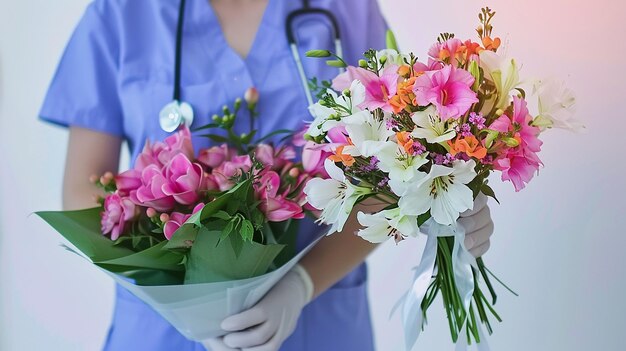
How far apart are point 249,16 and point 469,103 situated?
458mm

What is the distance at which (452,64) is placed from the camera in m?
0.57

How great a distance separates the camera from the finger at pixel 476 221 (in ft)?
2.19

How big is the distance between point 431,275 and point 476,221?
0.28 ft

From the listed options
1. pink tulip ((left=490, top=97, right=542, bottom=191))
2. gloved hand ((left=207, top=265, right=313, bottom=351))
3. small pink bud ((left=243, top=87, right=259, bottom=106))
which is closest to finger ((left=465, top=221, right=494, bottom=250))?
pink tulip ((left=490, top=97, right=542, bottom=191))

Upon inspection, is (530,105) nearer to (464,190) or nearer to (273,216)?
(464,190)

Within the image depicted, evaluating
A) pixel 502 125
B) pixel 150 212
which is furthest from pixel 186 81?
pixel 502 125

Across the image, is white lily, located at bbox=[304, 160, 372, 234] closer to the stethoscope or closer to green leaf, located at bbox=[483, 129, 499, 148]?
green leaf, located at bbox=[483, 129, 499, 148]

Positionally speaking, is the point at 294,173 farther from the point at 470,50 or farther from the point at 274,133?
the point at 470,50

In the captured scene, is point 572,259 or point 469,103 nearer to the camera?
point 469,103

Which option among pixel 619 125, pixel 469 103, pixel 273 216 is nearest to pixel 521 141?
pixel 469 103

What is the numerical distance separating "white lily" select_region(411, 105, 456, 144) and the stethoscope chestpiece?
36cm

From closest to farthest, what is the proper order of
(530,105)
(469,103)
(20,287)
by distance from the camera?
(469,103) < (530,105) < (20,287)

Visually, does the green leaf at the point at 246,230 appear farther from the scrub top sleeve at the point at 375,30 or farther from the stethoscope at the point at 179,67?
the scrub top sleeve at the point at 375,30

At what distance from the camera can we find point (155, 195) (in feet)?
2.22
